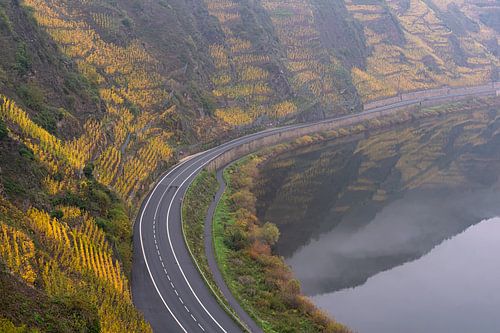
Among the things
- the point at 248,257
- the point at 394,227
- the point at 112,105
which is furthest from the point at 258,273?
the point at 112,105

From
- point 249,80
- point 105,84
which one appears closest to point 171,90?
point 105,84

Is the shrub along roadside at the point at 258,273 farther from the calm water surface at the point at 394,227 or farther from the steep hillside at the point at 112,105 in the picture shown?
the steep hillside at the point at 112,105

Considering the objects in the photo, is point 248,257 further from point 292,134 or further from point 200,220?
point 292,134

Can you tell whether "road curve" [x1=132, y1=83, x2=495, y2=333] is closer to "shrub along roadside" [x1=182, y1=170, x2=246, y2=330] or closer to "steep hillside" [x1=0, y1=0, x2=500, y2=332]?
"shrub along roadside" [x1=182, y1=170, x2=246, y2=330]

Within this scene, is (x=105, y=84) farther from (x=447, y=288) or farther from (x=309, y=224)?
(x=447, y=288)

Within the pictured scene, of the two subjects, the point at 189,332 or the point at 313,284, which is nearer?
A: the point at 189,332

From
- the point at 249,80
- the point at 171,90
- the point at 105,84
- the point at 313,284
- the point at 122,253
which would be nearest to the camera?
the point at 122,253

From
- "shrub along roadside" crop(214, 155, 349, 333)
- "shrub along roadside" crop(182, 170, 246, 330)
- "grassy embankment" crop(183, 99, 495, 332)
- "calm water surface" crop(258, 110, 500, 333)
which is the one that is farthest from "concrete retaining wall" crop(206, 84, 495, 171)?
"shrub along roadside" crop(214, 155, 349, 333)
